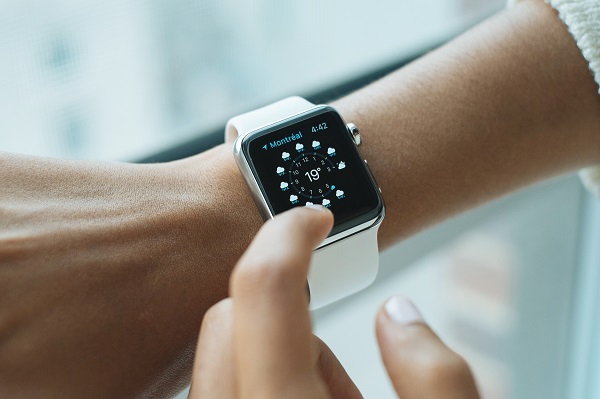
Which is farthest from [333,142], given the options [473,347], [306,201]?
[473,347]

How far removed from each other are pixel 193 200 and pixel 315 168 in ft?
0.45

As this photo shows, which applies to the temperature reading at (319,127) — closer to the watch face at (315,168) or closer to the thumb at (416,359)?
the watch face at (315,168)

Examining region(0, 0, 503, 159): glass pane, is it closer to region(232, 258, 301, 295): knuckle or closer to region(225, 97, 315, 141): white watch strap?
region(225, 97, 315, 141): white watch strap

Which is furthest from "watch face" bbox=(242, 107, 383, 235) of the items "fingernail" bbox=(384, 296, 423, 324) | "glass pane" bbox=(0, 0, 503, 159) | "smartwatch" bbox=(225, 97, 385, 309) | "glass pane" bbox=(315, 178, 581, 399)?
"glass pane" bbox=(315, 178, 581, 399)

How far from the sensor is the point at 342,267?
761 mm

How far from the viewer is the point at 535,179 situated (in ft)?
2.98

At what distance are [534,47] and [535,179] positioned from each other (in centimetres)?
17

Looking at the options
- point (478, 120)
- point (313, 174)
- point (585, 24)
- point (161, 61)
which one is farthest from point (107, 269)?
point (585, 24)

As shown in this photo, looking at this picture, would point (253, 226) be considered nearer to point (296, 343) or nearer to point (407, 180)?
point (407, 180)

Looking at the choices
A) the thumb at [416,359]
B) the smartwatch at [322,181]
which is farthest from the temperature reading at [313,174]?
the thumb at [416,359]

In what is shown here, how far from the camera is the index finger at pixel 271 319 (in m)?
0.46

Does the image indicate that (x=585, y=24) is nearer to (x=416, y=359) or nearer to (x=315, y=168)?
(x=315, y=168)

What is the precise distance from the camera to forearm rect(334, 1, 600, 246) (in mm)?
842

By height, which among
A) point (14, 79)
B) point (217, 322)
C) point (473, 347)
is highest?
point (14, 79)
